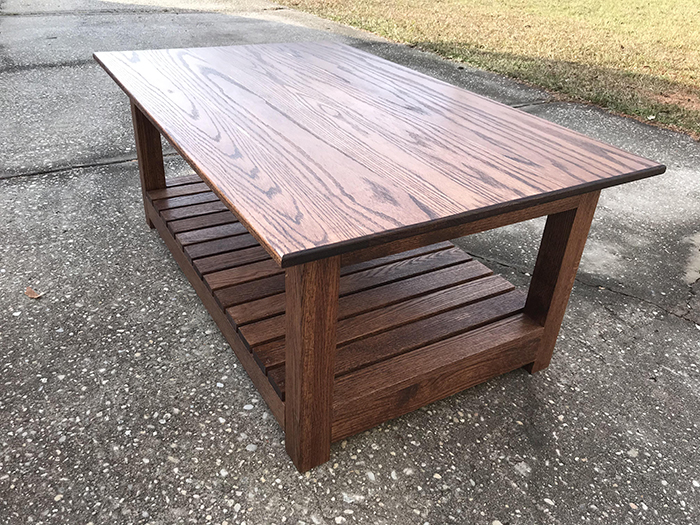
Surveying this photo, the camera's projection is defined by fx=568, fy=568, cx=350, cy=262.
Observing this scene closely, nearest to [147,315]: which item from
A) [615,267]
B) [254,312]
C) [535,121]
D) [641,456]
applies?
[254,312]

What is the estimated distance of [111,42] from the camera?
5.50 m

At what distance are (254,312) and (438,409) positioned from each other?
0.59m

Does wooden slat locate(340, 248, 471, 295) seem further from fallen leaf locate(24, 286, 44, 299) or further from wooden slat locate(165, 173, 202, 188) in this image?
fallen leaf locate(24, 286, 44, 299)

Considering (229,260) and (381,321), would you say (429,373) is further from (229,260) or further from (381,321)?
(229,260)

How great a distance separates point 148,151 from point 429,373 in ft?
4.72

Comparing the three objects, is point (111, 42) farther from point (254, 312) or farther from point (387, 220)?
point (387, 220)

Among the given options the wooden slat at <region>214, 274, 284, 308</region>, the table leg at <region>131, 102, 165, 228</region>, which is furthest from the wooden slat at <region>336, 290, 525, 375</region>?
the table leg at <region>131, 102, 165, 228</region>

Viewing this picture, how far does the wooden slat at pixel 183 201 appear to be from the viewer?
2.21 meters

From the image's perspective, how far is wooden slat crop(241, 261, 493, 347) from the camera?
1.55 metres

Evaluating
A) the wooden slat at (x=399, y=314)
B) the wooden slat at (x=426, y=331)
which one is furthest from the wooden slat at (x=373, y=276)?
the wooden slat at (x=426, y=331)

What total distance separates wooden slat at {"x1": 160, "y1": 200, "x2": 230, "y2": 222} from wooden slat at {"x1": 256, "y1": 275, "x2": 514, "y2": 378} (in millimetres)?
754

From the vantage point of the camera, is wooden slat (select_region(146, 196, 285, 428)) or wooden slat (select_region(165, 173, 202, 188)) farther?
wooden slat (select_region(165, 173, 202, 188))

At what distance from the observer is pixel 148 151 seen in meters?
2.21

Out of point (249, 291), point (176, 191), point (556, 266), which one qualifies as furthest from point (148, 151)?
point (556, 266)
